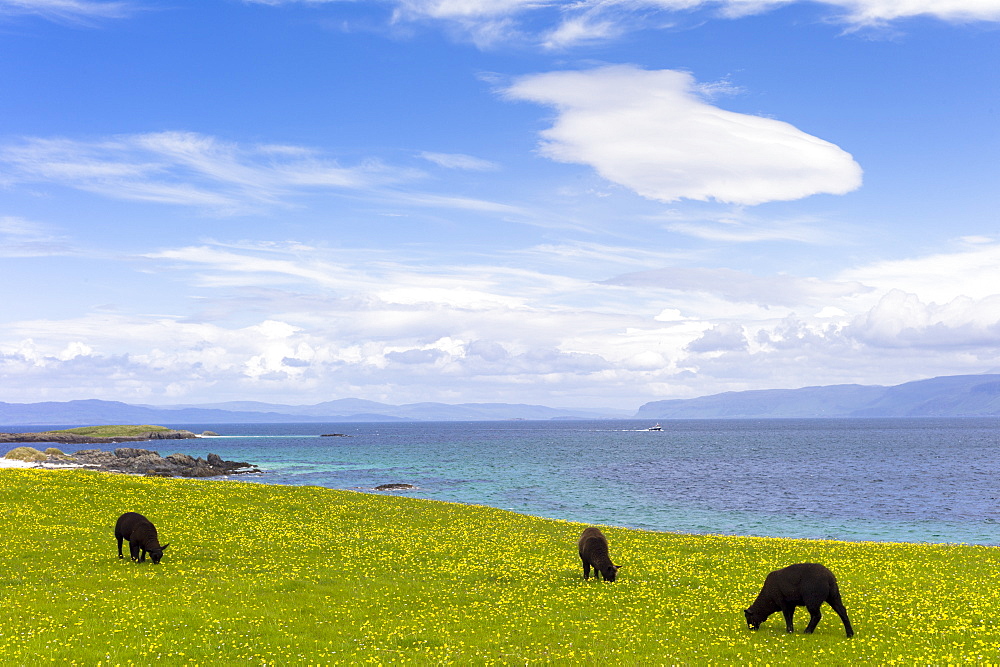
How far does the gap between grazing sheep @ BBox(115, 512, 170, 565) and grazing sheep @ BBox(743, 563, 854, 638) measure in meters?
24.0

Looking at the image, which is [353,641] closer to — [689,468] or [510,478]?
[510,478]

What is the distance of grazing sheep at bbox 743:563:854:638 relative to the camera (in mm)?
19078

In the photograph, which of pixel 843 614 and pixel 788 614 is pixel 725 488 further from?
pixel 843 614

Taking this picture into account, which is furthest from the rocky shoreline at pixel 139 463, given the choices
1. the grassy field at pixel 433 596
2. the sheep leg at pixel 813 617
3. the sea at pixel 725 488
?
the sheep leg at pixel 813 617

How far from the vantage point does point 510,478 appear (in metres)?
108

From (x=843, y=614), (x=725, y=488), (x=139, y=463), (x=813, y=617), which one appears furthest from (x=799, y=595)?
(x=139, y=463)

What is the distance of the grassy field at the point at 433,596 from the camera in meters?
18.2

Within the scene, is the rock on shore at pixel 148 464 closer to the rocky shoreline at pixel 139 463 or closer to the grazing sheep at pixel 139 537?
the rocky shoreline at pixel 139 463

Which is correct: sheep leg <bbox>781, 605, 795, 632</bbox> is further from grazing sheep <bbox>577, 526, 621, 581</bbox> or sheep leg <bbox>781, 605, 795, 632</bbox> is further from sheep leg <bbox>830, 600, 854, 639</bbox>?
grazing sheep <bbox>577, 526, 621, 581</bbox>

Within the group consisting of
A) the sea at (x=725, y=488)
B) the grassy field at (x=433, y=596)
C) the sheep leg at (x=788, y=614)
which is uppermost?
the sheep leg at (x=788, y=614)

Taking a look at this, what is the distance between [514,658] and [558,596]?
7065 mm

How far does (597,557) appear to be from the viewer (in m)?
27.2

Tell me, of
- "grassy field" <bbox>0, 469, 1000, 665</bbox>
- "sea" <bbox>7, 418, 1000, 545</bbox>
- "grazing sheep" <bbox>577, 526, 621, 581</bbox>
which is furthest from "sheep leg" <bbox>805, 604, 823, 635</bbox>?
"sea" <bbox>7, 418, 1000, 545</bbox>

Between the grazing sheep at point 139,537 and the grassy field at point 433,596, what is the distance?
0.65m
